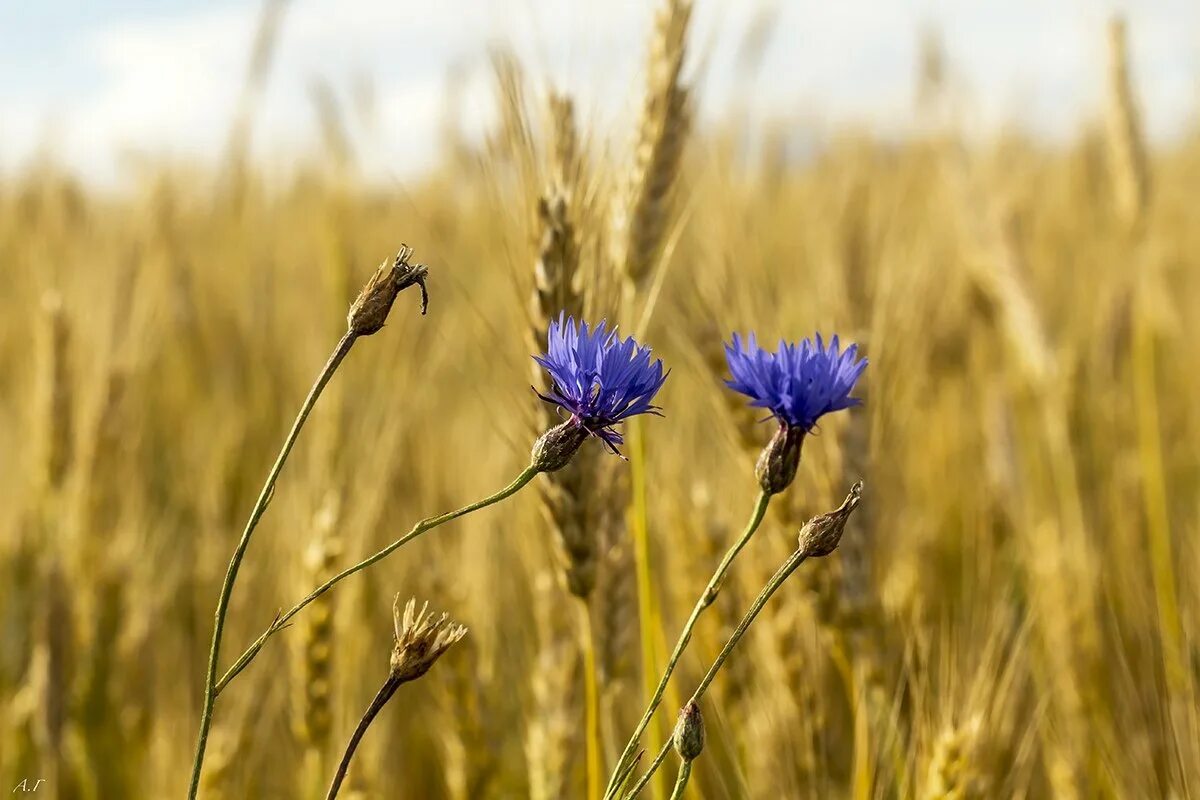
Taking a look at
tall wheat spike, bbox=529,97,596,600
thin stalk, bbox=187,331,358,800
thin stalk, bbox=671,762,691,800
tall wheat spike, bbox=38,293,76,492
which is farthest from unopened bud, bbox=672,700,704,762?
tall wheat spike, bbox=38,293,76,492

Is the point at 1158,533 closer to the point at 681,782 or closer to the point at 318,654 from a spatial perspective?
the point at 318,654

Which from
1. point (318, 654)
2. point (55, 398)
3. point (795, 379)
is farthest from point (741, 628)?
point (55, 398)

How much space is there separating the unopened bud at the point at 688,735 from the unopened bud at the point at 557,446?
0.15 metres

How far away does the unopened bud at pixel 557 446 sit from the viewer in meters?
0.58

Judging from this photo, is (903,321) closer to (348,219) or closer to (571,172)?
(571,172)

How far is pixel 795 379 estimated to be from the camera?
57cm

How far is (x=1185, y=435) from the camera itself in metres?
3.01

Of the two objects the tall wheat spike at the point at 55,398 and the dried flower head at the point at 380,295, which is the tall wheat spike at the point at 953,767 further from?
the tall wheat spike at the point at 55,398

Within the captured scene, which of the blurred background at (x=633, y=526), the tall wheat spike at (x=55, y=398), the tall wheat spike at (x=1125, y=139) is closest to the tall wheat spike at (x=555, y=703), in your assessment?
the blurred background at (x=633, y=526)

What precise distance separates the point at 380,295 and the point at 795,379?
0.23 metres

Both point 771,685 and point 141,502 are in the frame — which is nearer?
point 771,685

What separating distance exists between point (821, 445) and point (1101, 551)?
1.01 m

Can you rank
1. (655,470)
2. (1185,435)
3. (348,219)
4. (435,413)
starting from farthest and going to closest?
1. (1185,435)
2. (348,219)
3. (435,413)
4. (655,470)

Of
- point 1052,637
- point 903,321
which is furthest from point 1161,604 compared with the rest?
point 903,321
